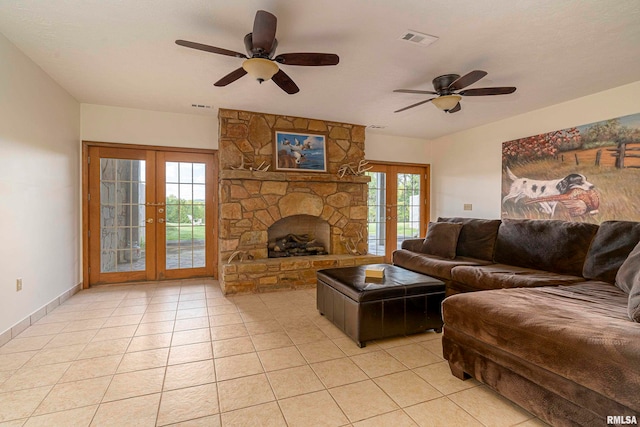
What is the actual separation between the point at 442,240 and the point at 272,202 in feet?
8.05

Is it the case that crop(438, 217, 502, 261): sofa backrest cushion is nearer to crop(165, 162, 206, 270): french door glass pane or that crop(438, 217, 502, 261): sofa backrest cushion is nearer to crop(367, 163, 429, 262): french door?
crop(367, 163, 429, 262): french door

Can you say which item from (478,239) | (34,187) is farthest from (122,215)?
(478,239)

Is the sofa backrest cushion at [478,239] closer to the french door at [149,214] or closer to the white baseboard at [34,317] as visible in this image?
the french door at [149,214]

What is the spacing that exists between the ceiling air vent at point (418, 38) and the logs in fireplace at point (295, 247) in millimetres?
3209

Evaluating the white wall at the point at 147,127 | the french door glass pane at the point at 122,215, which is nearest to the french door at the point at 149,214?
the french door glass pane at the point at 122,215

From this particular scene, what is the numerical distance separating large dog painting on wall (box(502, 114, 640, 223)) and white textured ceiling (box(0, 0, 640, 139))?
0.55 m

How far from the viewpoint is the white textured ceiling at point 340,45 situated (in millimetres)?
2074

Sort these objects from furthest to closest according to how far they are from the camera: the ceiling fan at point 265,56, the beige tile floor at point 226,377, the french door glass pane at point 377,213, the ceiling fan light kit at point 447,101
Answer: the french door glass pane at point 377,213, the ceiling fan light kit at point 447,101, the ceiling fan at point 265,56, the beige tile floor at point 226,377

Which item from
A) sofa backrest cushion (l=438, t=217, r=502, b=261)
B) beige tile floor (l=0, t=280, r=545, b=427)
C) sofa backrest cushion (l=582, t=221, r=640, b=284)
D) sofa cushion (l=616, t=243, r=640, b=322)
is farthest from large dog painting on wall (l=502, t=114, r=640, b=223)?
beige tile floor (l=0, t=280, r=545, b=427)

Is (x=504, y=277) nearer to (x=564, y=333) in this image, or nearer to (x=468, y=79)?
(x=564, y=333)

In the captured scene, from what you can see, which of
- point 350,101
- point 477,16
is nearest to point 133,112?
point 350,101

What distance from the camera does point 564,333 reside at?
57.4 inches

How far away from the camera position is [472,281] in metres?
3.06

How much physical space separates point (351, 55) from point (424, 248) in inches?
106
